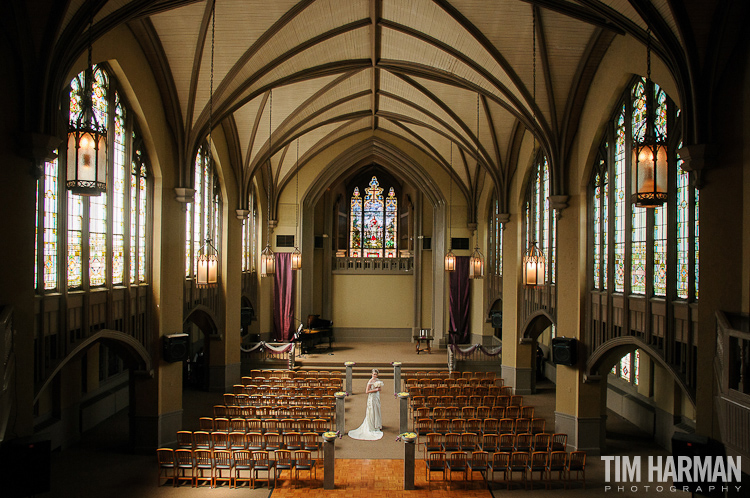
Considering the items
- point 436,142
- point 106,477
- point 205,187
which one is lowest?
point 106,477

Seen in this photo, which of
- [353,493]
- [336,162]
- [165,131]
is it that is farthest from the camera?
[336,162]

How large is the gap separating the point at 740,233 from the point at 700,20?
313cm

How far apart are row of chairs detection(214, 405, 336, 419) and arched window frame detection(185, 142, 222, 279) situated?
3.88 m

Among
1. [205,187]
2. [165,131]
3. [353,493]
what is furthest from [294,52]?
[353,493]

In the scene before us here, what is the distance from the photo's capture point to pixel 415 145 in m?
25.0

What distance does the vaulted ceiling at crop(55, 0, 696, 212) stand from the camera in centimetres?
1014

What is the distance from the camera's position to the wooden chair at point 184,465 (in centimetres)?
1070

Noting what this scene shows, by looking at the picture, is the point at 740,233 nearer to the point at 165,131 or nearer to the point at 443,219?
the point at 165,131

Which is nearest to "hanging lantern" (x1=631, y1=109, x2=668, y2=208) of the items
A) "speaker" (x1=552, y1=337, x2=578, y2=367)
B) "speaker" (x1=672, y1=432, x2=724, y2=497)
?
"speaker" (x1=672, y1=432, x2=724, y2=497)

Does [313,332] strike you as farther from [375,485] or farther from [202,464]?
[375,485]

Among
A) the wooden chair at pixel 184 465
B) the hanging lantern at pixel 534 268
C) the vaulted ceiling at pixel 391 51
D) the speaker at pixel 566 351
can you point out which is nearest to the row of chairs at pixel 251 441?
the wooden chair at pixel 184 465

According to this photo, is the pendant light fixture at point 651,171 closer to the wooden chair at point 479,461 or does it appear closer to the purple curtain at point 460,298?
the wooden chair at point 479,461

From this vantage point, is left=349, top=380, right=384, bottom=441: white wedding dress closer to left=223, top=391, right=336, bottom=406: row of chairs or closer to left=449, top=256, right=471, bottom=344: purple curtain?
left=223, top=391, right=336, bottom=406: row of chairs

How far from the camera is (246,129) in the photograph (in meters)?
18.2
